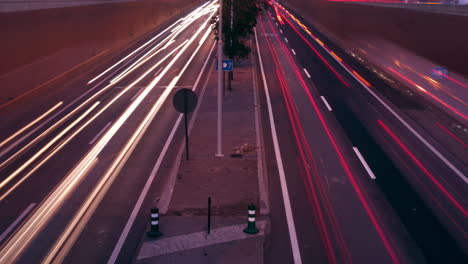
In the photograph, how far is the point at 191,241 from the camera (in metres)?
12.0

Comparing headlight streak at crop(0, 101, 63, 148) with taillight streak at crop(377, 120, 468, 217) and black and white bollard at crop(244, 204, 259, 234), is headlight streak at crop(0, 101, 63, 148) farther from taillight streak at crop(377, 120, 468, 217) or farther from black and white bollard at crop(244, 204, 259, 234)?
taillight streak at crop(377, 120, 468, 217)

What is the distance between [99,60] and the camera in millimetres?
40250

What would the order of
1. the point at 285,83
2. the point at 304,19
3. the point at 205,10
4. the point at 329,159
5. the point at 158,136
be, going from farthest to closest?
the point at 205,10, the point at 304,19, the point at 285,83, the point at 158,136, the point at 329,159

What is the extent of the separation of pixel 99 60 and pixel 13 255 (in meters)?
30.6

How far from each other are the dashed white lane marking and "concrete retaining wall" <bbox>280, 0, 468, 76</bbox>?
19736 mm

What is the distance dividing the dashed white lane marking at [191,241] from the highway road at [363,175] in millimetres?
926

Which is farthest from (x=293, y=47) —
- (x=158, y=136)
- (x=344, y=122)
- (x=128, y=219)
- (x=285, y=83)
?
(x=128, y=219)

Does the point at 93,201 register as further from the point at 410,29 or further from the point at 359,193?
→ the point at 410,29

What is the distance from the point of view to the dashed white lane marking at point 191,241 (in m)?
11.5

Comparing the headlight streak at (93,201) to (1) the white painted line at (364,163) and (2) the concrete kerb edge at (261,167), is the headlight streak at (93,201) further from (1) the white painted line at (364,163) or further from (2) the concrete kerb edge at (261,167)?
(1) the white painted line at (364,163)

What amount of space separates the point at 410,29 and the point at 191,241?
28.4 metres

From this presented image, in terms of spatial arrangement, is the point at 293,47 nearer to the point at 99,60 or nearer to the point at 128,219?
the point at 99,60

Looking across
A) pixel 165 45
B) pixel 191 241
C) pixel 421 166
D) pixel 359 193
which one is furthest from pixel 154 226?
pixel 165 45

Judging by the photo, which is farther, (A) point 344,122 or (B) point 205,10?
(B) point 205,10
